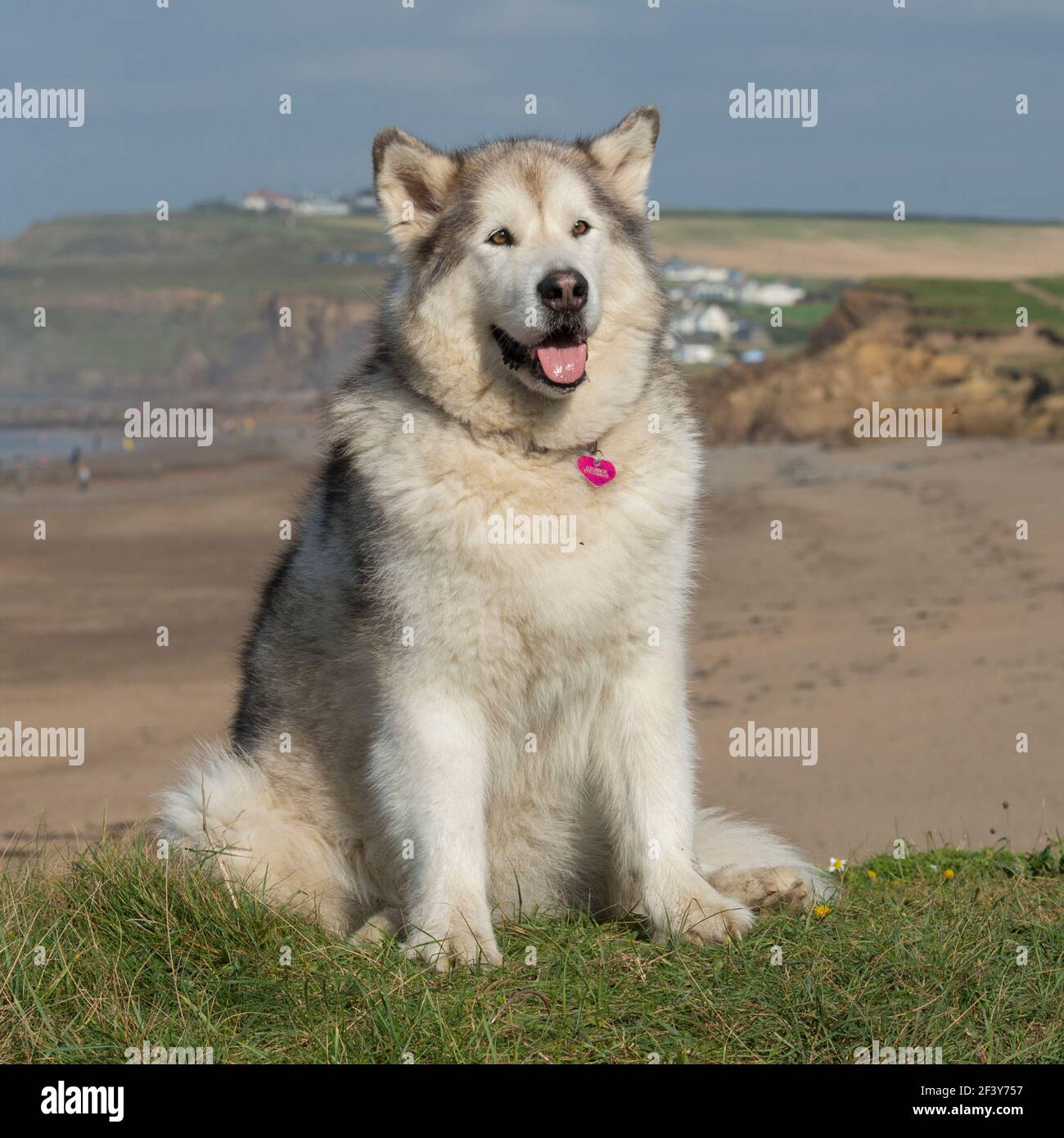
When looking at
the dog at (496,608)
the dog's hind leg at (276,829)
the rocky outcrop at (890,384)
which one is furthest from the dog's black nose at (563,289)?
the rocky outcrop at (890,384)

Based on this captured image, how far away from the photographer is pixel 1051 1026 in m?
3.65

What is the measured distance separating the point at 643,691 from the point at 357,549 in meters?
1.00

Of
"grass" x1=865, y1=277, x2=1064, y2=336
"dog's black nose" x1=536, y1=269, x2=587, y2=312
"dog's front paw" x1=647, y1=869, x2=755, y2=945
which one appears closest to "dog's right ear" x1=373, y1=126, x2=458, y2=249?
"dog's black nose" x1=536, y1=269, x2=587, y2=312

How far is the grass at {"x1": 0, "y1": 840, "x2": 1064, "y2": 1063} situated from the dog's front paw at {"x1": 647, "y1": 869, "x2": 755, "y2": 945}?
0.08 meters

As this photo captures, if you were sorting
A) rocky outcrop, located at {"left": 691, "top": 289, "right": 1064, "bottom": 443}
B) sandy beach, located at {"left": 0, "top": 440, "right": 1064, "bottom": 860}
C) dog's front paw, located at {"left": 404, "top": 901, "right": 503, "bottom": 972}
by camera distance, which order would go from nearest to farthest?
dog's front paw, located at {"left": 404, "top": 901, "right": 503, "bottom": 972} → sandy beach, located at {"left": 0, "top": 440, "right": 1064, "bottom": 860} → rocky outcrop, located at {"left": 691, "top": 289, "right": 1064, "bottom": 443}

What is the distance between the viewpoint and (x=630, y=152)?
4895 millimetres

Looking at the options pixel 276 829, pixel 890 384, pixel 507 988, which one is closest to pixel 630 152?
Result: pixel 276 829

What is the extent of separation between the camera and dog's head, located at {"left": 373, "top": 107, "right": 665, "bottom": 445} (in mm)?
4418

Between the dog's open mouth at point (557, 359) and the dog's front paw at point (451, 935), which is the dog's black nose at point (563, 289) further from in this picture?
the dog's front paw at point (451, 935)

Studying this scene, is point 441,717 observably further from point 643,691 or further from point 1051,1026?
point 1051,1026

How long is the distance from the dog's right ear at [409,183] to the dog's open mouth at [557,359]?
560 millimetres

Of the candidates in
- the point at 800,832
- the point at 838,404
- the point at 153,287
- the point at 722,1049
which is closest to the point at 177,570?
the point at 800,832

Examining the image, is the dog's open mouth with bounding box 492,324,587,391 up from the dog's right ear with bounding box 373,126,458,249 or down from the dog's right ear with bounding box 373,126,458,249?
down

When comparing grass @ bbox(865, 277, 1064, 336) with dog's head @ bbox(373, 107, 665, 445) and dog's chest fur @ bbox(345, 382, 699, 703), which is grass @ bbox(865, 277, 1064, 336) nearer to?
dog's head @ bbox(373, 107, 665, 445)
